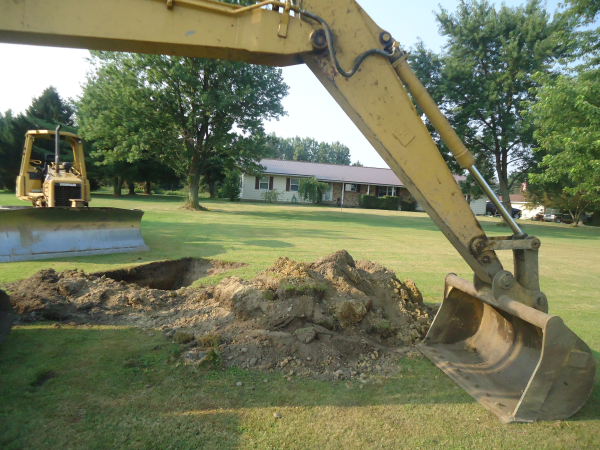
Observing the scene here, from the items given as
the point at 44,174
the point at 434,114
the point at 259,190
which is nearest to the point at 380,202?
the point at 259,190

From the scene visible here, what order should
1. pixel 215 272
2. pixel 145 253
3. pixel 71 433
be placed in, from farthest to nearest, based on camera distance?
pixel 145 253
pixel 215 272
pixel 71 433

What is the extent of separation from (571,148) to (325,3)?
14.5 meters

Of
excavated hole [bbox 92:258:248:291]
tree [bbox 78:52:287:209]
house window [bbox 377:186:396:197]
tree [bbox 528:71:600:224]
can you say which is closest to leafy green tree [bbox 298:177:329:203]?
house window [bbox 377:186:396:197]

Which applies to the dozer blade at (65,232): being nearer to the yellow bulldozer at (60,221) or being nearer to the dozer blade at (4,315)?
the yellow bulldozer at (60,221)

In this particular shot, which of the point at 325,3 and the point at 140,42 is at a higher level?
the point at 325,3

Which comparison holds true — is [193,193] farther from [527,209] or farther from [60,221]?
[527,209]

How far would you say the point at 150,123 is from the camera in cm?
2148

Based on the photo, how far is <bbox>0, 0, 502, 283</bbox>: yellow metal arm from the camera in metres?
2.78

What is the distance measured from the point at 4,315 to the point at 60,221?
441cm

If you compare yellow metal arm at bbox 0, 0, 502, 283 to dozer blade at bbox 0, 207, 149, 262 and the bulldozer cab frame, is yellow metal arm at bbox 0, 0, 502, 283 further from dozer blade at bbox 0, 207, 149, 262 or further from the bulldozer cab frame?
the bulldozer cab frame

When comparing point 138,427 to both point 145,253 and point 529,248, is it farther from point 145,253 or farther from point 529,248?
point 145,253

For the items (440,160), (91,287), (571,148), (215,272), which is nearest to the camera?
(440,160)

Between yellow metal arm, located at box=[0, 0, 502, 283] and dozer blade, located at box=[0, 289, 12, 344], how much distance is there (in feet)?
8.96

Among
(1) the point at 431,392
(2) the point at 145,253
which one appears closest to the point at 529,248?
(1) the point at 431,392
